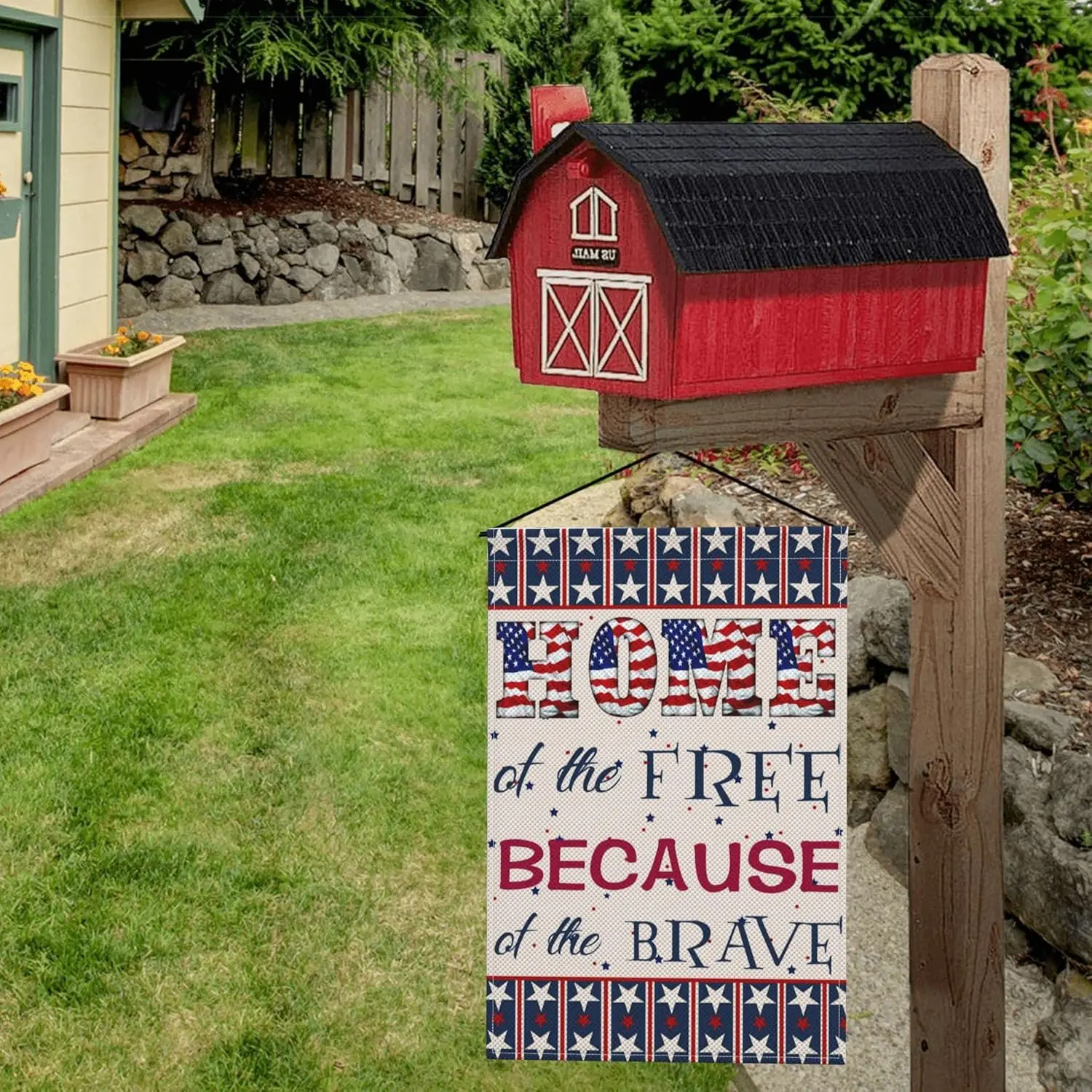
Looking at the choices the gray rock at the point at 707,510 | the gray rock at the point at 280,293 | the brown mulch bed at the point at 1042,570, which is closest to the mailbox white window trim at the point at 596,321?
the brown mulch bed at the point at 1042,570

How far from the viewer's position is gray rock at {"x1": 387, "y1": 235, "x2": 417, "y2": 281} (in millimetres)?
15328

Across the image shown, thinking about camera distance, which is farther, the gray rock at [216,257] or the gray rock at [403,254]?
the gray rock at [403,254]

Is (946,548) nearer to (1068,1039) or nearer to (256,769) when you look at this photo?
(1068,1039)

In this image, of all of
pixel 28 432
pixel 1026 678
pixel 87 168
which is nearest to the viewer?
Answer: pixel 1026 678

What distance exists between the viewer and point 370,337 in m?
12.8

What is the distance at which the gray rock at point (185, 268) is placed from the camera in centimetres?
1379

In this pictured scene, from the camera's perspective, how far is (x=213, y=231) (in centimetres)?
1400

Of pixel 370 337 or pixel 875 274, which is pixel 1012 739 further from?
pixel 370 337

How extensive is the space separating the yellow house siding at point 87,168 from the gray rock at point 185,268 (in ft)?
9.94

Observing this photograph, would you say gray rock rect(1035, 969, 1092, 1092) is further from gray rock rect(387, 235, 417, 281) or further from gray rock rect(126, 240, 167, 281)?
gray rock rect(387, 235, 417, 281)

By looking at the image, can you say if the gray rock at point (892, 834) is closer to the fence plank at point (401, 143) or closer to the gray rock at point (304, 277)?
the gray rock at point (304, 277)

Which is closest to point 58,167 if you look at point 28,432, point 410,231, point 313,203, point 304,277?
point 28,432

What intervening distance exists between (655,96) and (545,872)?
52.4ft

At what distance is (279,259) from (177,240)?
0.95 metres
